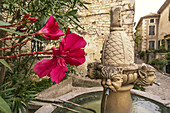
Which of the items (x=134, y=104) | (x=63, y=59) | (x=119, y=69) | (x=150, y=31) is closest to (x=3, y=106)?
(x=63, y=59)

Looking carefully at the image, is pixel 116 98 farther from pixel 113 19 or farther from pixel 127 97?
pixel 113 19

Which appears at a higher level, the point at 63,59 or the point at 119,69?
the point at 63,59

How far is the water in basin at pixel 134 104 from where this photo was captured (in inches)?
92.5

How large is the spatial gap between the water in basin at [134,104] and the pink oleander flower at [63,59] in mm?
2110

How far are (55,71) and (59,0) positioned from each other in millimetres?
1378

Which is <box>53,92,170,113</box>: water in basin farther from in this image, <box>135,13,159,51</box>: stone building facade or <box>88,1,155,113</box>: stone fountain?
<box>135,13,159,51</box>: stone building facade

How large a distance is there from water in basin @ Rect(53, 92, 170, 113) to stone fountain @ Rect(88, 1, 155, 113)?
2.87 feet

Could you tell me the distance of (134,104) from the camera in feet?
9.14

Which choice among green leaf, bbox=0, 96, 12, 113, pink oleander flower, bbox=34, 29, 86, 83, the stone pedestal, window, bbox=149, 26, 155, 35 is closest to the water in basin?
the stone pedestal

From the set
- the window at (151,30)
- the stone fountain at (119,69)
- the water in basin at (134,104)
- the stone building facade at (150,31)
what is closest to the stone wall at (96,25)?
the water in basin at (134,104)

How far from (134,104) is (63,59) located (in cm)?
303

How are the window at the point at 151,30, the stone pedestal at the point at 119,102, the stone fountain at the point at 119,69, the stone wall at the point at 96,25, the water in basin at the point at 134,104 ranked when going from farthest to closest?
the window at the point at 151,30, the stone wall at the point at 96,25, the water in basin at the point at 134,104, the stone pedestal at the point at 119,102, the stone fountain at the point at 119,69

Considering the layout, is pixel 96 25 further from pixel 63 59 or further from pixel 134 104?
pixel 63 59

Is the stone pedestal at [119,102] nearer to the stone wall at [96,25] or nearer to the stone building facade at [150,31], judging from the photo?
the stone wall at [96,25]
